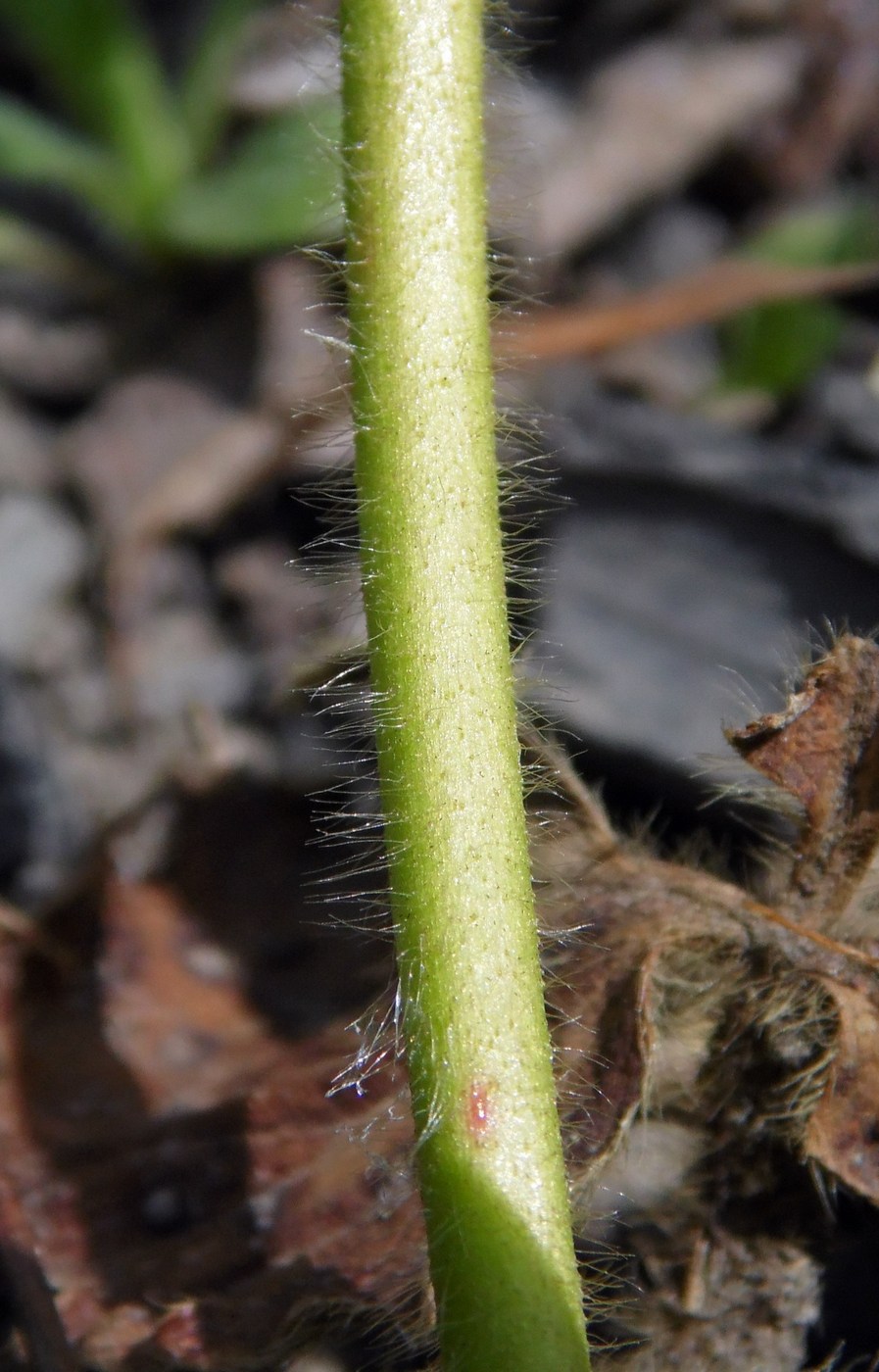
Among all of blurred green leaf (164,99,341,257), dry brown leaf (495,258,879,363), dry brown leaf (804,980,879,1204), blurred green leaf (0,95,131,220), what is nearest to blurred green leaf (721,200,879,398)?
dry brown leaf (495,258,879,363)

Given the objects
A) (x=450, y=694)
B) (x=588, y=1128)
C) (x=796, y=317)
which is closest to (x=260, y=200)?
(x=796, y=317)

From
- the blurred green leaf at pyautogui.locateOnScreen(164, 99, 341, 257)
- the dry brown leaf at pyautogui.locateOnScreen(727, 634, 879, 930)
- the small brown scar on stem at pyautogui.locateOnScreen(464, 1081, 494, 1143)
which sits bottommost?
the small brown scar on stem at pyautogui.locateOnScreen(464, 1081, 494, 1143)

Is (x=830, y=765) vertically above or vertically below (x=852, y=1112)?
above

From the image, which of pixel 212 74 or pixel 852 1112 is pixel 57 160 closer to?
pixel 212 74

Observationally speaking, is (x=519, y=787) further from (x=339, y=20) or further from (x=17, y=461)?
(x=17, y=461)

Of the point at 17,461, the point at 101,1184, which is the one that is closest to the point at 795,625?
the point at 101,1184

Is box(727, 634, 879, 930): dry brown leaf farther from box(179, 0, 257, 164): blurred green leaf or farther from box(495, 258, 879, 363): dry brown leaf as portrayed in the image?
box(179, 0, 257, 164): blurred green leaf
